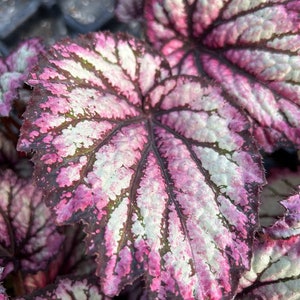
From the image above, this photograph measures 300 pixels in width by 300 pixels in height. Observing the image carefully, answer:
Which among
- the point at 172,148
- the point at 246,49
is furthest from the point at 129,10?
the point at 172,148

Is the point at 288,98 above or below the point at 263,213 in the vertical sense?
above

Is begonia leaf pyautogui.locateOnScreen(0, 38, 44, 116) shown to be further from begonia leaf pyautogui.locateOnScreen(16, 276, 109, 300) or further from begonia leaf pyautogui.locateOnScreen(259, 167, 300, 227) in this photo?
begonia leaf pyautogui.locateOnScreen(259, 167, 300, 227)

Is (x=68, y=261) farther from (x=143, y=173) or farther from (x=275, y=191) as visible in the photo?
(x=275, y=191)

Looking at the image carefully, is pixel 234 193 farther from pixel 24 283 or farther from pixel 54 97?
pixel 24 283

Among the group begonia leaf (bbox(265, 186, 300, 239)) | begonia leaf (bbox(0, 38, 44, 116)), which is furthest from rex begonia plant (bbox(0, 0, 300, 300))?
begonia leaf (bbox(0, 38, 44, 116))

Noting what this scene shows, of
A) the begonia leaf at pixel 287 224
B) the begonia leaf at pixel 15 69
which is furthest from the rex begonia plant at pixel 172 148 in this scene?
the begonia leaf at pixel 15 69

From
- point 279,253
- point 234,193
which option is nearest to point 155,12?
point 234,193
